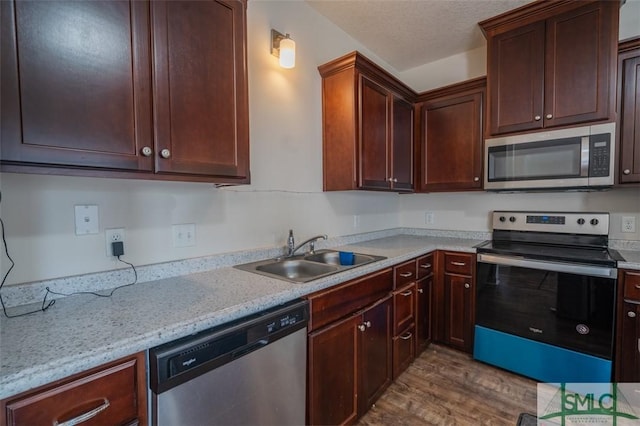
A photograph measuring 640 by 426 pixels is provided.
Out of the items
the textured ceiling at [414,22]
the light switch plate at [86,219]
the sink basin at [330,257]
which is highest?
the textured ceiling at [414,22]

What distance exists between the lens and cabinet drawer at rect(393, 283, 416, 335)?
1.96m

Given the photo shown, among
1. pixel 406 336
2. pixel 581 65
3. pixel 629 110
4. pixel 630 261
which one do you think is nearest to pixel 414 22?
pixel 581 65

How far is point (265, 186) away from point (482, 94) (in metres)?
1.99

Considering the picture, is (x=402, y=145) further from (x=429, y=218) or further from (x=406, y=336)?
(x=406, y=336)

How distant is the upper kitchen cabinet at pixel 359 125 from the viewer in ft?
6.91

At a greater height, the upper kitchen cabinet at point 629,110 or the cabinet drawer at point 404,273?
the upper kitchen cabinet at point 629,110

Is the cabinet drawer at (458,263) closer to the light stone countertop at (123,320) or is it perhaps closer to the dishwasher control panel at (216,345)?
the light stone countertop at (123,320)

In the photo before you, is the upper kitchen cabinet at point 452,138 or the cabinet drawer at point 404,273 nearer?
the cabinet drawer at point 404,273

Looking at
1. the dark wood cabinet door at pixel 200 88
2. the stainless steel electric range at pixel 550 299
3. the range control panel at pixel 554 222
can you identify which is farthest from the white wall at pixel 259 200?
the dark wood cabinet door at pixel 200 88

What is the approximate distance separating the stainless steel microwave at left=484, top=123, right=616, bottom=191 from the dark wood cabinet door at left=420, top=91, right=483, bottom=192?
0.18m

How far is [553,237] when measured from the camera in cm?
236

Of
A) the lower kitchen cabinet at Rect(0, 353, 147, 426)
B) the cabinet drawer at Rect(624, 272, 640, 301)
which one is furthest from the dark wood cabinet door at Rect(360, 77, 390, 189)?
the lower kitchen cabinet at Rect(0, 353, 147, 426)

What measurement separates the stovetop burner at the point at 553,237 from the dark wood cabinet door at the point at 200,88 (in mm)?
2030

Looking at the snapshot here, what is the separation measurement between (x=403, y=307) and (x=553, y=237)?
1415mm
